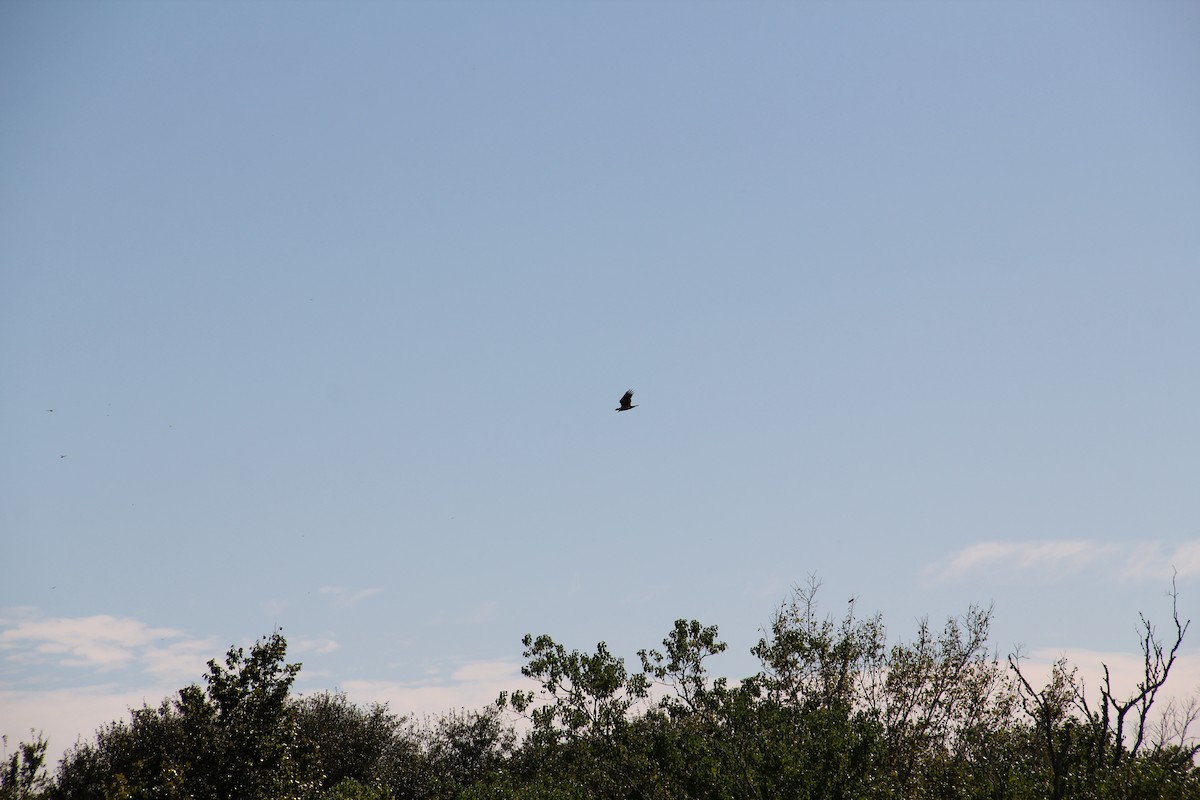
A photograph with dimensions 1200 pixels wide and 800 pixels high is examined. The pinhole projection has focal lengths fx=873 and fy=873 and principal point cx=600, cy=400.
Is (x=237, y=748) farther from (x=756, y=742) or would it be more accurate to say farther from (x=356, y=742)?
(x=356, y=742)

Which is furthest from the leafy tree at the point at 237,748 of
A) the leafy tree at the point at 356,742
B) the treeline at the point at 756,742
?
the leafy tree at the point at 356,742

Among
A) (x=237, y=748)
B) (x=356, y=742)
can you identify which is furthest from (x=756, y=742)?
(x=356, y=742)

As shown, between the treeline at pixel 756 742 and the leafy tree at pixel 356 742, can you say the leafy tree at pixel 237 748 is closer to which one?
the treeline at pixel 756 742

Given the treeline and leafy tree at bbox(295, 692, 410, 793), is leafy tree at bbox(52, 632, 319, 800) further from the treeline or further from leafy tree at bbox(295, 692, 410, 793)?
leafy tree at bbox(295, 692, 410, 793)

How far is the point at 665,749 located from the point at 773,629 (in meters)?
9.22

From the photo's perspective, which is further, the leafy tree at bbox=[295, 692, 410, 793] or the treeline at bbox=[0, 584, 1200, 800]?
the leafy tree at bbox=[295, 692, 410, 793]

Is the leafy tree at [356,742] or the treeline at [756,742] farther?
the leafy tree at [356,742]

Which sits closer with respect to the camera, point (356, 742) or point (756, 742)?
point (756, 742)

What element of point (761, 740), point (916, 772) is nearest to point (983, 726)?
point (916, 772)

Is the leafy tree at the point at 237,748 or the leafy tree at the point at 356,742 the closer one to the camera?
the leafy tree at the point at 237,748

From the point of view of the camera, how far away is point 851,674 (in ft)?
132

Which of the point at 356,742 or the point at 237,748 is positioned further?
the point at 356,742

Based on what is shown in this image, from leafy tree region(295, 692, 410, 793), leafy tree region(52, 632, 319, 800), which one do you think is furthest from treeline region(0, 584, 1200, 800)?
leafy tree region(295, 692, 410, 793)

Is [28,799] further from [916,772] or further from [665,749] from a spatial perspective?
[916,772]
